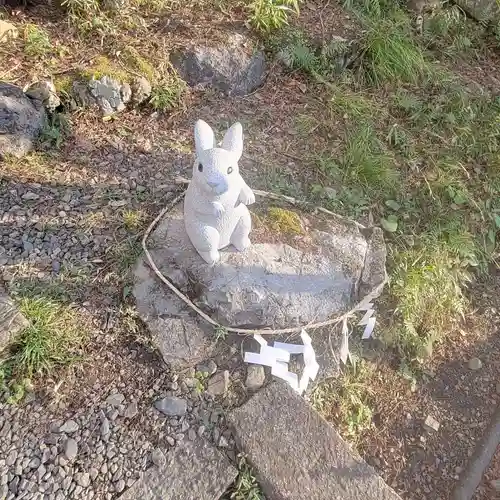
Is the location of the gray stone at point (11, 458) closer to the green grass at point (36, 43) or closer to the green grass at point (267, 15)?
the green grass at point (36, 43)

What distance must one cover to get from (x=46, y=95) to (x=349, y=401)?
2.70 metres

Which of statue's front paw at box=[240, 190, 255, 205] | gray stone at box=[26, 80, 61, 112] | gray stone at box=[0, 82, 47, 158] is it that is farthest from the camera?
gray stone at box=[26, 80, 61, 112]

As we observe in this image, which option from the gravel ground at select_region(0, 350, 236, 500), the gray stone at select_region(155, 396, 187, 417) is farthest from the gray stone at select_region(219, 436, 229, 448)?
the gray stone at select_region(155, 396, 187, 417)

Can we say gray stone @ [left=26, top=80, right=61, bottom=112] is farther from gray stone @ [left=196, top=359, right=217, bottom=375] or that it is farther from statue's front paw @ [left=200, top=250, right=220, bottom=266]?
gray stone @ [left=196, top=359, right=217, bottom=375]

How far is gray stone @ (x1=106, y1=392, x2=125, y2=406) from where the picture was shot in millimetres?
2559

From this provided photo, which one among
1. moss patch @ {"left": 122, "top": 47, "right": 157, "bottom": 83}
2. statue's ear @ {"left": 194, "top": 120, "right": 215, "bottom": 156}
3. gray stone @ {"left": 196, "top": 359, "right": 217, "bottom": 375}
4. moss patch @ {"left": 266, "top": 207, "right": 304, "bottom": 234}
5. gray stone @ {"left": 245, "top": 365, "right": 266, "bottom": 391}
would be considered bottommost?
gray stone @ {"left": 196, "top": 359, "right": 217, "bottom": 375}

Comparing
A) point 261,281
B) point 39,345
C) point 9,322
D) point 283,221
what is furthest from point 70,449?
point 283,221

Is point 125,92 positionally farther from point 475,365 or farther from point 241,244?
point 475,365

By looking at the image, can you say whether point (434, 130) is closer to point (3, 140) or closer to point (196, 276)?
point (196, 276)

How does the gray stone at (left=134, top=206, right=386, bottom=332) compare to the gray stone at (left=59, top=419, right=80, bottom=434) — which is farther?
the gray stone at (left=134, top=206, right=386, bottom=332)

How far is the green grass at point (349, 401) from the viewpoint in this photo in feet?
9.51

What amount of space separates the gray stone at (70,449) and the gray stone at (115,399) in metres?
0.23

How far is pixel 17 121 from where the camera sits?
336 centimetres

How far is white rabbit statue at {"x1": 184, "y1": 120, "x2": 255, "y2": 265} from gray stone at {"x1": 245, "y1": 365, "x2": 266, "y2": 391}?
1.93 feet
